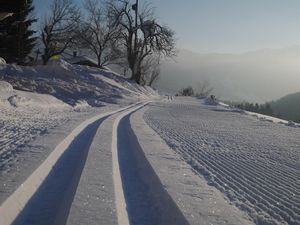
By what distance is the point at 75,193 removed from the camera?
3.86 m

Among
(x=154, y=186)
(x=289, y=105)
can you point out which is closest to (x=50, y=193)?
(x=154, y=186)

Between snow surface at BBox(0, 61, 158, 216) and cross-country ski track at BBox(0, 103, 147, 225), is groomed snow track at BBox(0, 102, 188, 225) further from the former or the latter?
snow surface at BBox(0, 61, 158, 216)

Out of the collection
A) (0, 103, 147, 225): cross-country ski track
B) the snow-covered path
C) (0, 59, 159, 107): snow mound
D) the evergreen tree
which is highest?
the evergreen tree

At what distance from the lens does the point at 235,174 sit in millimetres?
5191

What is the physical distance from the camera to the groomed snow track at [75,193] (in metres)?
3.38

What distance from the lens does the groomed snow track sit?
338 cm

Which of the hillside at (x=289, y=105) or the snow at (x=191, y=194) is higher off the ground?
the hillside at (x=289, y=105)

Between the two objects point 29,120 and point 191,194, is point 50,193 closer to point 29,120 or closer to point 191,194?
point 191,194

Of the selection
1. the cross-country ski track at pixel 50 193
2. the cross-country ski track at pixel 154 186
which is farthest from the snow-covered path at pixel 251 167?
the cross-country ski track at pixel 50 193

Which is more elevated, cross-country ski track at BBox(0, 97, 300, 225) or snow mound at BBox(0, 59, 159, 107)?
snow mound at BBox(0, 59, 159, 107)

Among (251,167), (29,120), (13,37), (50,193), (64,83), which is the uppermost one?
(13,37)

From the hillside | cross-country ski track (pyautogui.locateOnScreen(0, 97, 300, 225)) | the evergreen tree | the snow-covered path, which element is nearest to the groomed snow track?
cross-country ski track (pyautogui.locateOnScreen(0, 97, 300, 225))

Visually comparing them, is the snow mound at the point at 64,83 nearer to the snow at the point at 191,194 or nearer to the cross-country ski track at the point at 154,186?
the cross-country ski track at the point at 154,186

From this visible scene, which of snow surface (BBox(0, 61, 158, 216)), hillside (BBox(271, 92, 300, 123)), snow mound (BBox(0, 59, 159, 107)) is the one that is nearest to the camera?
snow surface (BBox(0, 61, 158, 216))
